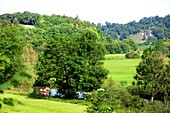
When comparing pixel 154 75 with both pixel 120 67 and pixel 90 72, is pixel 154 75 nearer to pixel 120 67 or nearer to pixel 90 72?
pixel 90 72

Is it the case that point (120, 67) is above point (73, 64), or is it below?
below

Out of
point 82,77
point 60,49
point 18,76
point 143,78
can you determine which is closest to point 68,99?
point 82,77

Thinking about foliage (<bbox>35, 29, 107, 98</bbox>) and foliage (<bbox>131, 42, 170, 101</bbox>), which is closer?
foliage (<bbox>131, 42, 170, 101</bbox>)

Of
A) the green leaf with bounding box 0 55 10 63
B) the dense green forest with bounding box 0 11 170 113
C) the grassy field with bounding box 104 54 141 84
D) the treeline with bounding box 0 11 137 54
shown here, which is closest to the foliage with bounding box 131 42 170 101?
the dense green forest with bounding box 0 11 170 113

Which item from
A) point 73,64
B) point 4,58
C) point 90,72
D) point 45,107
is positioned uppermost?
point 4,58

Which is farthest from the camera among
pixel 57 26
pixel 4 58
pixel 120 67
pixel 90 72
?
pixel 57 26

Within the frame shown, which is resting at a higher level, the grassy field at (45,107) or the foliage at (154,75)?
the foliage at (154,75)

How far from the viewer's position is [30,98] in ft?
125

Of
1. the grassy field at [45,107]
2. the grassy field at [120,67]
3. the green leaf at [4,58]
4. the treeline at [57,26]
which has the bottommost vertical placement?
the grassy field at [45,107]

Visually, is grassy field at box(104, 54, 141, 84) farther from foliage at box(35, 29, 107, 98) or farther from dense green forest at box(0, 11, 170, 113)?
foliage at box(35, 29, 107, 98)

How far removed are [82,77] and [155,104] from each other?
381 inches

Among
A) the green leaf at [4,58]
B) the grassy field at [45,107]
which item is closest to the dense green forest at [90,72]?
the grassy field at [45,107]

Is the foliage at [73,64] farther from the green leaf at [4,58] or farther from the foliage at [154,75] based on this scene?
the green leaf at [4,58]

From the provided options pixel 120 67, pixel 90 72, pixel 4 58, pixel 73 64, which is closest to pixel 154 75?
pixel 90 72
